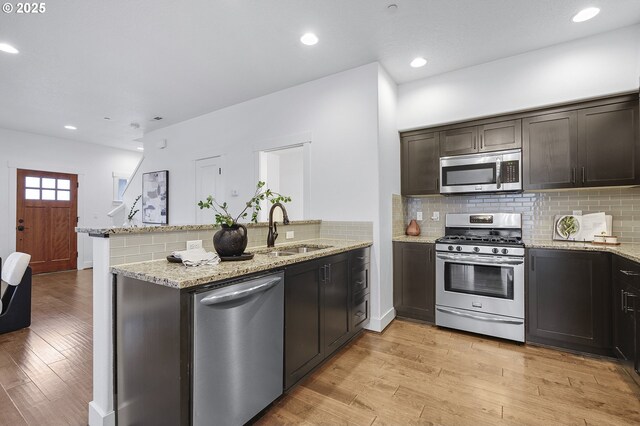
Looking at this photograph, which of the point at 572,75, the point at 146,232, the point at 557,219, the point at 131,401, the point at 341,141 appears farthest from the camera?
the point at 341,141

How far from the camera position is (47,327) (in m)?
3.27

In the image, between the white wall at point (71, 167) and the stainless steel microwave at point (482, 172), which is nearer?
the stainless steel microwave at point (482, 172)

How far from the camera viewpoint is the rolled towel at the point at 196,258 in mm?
1716

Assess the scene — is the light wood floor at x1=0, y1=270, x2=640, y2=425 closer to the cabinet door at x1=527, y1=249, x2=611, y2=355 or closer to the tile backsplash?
the cabinet door at x1=527, y1=249, x2=611, y2=355

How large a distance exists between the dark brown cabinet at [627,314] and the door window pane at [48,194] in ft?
29.6

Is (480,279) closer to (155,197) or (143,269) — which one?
(143,269)

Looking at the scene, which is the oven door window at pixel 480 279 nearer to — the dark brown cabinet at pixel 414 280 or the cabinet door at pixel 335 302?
the dark brown cabinet at pixel 414 280

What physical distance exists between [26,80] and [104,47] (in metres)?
1.63

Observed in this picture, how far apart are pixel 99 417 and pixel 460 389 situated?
7.59 feet

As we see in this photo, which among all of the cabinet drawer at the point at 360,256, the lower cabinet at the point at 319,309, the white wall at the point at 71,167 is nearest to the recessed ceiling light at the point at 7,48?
the lower cabinet at the point at 319,309

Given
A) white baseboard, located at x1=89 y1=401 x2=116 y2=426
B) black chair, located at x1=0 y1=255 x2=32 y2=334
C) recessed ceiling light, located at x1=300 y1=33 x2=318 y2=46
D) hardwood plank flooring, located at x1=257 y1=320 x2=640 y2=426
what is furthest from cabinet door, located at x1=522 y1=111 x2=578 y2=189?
black chair, located at x1=0 y1=255 x2=32 y2=334

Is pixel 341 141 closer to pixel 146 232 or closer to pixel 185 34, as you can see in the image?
pixel 185 34

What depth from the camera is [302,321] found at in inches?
83.5

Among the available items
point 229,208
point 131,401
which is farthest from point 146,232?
point 229,208
